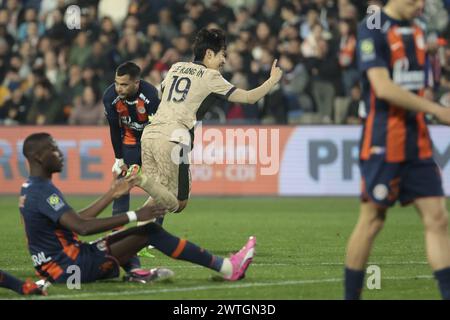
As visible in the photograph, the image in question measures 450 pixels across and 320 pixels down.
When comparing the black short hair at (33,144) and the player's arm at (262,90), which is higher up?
the player's arm at (262,90)

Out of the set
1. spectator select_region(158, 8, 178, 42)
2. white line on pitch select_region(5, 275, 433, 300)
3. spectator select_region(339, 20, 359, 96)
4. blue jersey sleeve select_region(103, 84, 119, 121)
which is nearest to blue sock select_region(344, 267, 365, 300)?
white line on pitch select_region(5, 275, 433, 300)

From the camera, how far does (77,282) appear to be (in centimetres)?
891

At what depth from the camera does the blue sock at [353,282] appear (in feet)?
24.3

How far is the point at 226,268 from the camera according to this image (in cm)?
923

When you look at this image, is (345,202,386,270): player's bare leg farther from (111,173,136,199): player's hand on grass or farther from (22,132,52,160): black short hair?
(22,132,52,160): black short hair

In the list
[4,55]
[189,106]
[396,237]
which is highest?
[4,55]

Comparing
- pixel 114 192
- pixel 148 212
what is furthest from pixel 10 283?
pixel 148 212

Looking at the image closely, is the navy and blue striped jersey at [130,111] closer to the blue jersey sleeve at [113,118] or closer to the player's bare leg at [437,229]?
the blue jersey sleeve at [113,118]

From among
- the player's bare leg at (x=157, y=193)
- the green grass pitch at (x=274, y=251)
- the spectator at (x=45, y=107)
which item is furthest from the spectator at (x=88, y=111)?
the player's bare leg at (x=157, y=193)

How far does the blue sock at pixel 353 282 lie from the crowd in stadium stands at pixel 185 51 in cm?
1254

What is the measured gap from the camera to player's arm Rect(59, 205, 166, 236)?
331 inches

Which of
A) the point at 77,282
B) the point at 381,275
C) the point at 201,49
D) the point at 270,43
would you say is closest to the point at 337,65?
the point at 270,43
